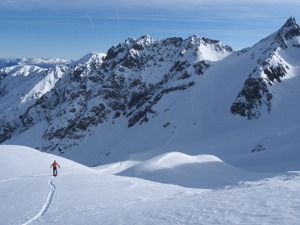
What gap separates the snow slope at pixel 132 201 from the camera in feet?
41.8

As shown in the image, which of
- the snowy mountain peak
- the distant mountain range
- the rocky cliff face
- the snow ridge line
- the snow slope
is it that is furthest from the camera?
the snowy mountain peak

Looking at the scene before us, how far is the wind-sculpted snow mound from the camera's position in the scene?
44.7 meters

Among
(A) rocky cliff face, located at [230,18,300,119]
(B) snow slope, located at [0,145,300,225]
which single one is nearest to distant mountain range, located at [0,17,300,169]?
(A) rocky cliff face, located at [230,18,300,119]

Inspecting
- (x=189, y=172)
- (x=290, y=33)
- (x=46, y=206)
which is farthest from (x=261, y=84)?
(x=46, y=206)

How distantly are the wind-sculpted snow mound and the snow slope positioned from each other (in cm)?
1834

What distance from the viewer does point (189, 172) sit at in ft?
166

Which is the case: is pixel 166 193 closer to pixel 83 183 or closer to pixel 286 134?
pixel 83 183

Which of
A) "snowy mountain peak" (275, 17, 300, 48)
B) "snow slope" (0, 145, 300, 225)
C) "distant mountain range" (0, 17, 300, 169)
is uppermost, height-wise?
"snowy mountain peak" (275, 17, 300, 48)

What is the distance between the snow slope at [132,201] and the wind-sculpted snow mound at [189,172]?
18336 mm

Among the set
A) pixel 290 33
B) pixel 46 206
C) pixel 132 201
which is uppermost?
pixel 290 33

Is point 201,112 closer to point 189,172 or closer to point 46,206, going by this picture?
point 189,172

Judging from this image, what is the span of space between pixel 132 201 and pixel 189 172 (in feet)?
104

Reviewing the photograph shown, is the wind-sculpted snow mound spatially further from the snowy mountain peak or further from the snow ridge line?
the snowy mountain peak

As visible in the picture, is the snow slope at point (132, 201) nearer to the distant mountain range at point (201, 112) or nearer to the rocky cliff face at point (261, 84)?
the distant mountain range at point (201, 112)
